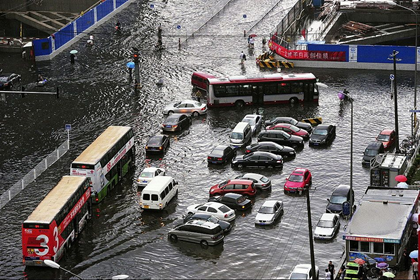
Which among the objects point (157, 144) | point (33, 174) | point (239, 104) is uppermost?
point (239, 104)

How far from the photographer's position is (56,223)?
207 feet

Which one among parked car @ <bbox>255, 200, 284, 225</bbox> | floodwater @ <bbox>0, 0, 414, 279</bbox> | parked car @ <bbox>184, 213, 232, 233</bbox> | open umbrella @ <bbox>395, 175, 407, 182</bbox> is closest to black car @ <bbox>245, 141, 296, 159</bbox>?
floodwater @ <bbox>0, 0, 414, 279</bbox>

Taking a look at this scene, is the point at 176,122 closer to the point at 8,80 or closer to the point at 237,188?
the point at 237,188

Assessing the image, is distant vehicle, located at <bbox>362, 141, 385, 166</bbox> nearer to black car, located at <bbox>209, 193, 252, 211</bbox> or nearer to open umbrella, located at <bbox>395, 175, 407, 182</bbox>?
open umbrella, located at <bbox>395, 175, 407, 182</bbox>

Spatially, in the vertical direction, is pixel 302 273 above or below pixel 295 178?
below

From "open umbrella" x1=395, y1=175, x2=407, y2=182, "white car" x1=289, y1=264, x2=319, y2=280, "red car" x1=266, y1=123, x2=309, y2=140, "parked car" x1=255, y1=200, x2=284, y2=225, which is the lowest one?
"white car" x1=289, y1=264, x2=319, y2=280

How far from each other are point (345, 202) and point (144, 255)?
17.5m

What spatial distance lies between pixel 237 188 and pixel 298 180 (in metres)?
5.59

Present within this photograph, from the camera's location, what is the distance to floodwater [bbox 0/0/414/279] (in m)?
64.4

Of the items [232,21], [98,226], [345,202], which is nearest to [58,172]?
[98,226]

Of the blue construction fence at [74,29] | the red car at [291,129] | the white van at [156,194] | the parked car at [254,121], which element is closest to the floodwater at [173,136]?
the white van at [156,194]

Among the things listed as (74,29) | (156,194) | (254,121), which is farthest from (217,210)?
(74,29)

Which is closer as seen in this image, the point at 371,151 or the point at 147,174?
the point at 147,174

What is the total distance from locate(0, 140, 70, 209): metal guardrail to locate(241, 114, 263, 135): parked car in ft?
62.3
